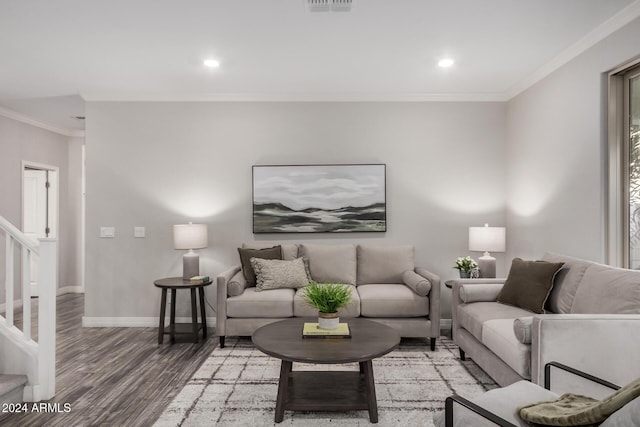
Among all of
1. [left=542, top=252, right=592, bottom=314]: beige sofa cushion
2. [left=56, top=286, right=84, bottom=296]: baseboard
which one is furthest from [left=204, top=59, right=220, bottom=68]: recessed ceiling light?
[left=56, top=286, right=84, bottom=296]: baseboard

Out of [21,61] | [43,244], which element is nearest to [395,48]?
[43,244]

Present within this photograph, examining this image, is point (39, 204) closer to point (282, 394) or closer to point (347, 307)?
point (347, 307)

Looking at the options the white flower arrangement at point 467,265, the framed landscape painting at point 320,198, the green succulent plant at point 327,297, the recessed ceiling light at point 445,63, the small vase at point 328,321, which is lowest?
the small vase at point 328,321

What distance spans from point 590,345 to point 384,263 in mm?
2322

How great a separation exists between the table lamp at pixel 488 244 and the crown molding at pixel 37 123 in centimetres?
594

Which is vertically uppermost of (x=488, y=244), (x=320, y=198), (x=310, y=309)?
(x=320, y=198)

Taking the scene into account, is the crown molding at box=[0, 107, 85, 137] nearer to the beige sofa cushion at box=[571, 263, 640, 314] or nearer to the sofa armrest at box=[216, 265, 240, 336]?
the sofa armrest at box=[216, 265, 240, 336]

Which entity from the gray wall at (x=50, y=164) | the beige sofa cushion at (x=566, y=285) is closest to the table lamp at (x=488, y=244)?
the beige sofa cushion at (x=566, y=285)

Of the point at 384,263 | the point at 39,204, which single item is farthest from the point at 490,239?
the point at 39,204

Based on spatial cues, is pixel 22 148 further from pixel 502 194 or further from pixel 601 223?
pixel 601 223

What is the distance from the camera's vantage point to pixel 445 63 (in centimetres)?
371

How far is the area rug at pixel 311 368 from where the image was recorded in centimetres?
250

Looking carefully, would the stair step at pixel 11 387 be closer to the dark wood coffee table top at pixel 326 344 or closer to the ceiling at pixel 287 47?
the dark wood coffee table top at pixel 326 344

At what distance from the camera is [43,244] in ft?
8.95
